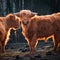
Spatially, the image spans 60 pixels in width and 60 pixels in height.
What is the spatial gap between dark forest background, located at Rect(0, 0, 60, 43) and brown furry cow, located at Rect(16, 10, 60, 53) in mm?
502

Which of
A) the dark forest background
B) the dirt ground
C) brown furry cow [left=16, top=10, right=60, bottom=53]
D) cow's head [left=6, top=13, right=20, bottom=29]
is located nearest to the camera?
the dirt ground

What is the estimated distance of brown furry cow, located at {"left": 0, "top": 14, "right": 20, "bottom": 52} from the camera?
2.87m

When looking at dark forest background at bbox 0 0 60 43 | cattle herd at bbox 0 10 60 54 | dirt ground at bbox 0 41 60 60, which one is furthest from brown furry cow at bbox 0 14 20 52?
dark forest background at bbox 0 0 60 43

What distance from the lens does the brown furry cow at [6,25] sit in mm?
2873

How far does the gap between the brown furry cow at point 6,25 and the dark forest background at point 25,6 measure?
344mm

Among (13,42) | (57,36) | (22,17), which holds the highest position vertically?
(22,17)

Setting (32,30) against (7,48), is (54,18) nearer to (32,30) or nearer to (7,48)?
(32,30)

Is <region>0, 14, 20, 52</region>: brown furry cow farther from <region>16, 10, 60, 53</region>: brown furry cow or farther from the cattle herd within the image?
Answer: <region>16, 10, 60, 53</region>: brown furry cow

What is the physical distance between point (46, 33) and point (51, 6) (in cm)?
62

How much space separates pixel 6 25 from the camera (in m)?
2.96

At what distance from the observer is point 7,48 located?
3111 millimetres

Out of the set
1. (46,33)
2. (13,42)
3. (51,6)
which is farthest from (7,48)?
(51,6)

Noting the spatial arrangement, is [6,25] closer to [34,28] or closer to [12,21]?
[12,21]

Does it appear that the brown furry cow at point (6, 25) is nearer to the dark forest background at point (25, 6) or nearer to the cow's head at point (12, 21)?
the cow's head at point (12, 21)
